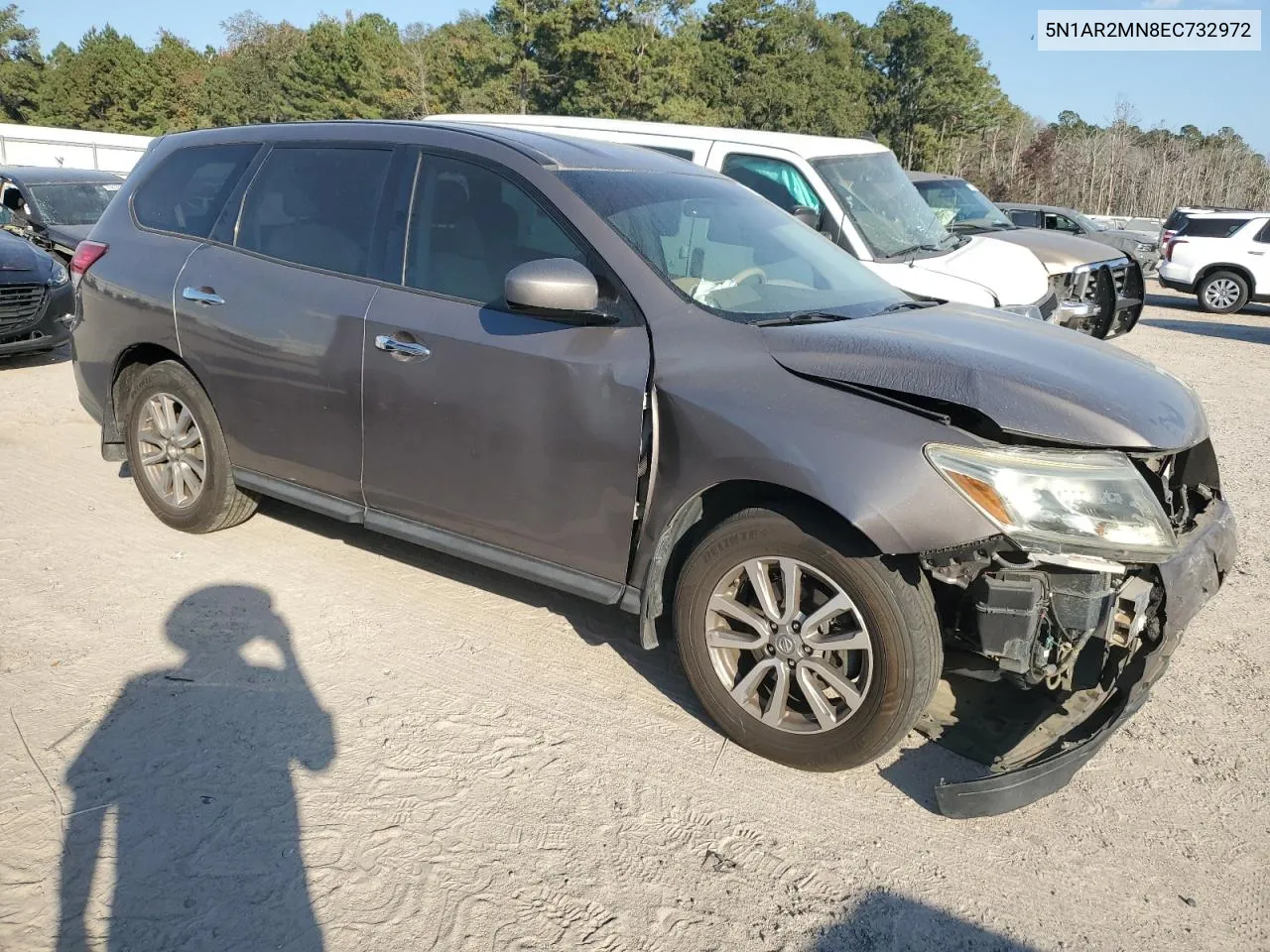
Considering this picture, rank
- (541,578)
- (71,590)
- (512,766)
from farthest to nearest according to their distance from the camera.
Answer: (71,590), (541,578), (512,766)

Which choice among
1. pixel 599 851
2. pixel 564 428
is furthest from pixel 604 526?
pixel 599 851

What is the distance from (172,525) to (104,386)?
816mm

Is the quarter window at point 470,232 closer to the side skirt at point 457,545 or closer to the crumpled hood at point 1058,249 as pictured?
the side skirt at point 457,545

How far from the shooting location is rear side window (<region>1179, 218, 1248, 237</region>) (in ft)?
54.2

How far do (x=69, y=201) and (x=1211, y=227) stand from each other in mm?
17956

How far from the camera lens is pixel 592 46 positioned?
45.8 metres

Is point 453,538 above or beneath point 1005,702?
above

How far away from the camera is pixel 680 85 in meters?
48.6

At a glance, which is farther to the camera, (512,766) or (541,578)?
(541,578)

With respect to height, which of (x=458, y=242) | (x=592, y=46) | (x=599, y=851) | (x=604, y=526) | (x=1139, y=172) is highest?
(x=592, y=46)

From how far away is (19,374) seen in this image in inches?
349

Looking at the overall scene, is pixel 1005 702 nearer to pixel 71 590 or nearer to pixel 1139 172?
pixel 71 590

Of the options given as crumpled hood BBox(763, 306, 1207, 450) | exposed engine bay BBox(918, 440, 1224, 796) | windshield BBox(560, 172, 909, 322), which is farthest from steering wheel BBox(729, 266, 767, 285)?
exposed engine bay BBox(918, 440, 1224, 796)

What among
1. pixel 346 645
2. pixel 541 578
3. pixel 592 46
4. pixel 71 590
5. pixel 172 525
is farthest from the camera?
pixel 592 46
